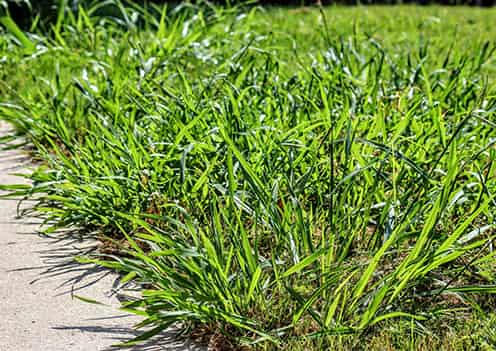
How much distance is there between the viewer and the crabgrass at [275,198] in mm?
2357

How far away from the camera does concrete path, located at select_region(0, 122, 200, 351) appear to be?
233 centimetres

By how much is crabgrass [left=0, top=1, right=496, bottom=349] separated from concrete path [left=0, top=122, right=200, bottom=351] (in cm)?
10

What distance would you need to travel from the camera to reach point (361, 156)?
2996 millimetres

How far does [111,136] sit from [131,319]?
1.00 meters

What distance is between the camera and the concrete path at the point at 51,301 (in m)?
2.33

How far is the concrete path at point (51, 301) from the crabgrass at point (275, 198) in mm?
102

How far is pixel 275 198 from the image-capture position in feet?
8.48

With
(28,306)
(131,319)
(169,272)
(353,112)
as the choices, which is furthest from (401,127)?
(28,306)

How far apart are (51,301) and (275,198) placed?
2.83 ft

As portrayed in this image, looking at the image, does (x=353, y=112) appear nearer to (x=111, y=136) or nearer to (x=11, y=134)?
(x=111, y=136)

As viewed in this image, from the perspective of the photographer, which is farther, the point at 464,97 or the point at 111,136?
the point at 464,97

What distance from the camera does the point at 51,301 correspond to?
2580mm

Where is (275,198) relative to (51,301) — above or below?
above

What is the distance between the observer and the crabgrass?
7.73 ft
